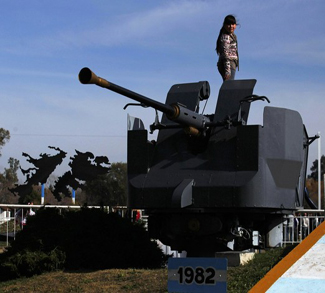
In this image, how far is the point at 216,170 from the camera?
936 centimetres

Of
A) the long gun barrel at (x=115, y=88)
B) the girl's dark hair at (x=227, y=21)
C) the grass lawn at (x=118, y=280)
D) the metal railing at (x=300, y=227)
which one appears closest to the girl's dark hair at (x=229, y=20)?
the girl's dark hair at (x=227, y=21)

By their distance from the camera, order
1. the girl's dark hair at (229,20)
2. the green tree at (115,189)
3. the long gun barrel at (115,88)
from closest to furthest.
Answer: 1. the long gun barrel at (115,88)
2. the girl's dark hair at (229,20)
3. the green tree at (115,189)

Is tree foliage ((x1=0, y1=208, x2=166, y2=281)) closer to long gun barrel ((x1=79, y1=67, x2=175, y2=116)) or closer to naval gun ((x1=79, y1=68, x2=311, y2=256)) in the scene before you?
naval gun ((x1=79, y1=68, x2=311, y2=256))

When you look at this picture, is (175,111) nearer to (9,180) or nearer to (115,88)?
(115,88)

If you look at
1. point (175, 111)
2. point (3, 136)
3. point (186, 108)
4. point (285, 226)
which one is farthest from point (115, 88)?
point (3, 136)

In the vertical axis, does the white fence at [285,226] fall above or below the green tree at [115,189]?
below

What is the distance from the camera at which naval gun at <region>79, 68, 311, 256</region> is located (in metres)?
9.16

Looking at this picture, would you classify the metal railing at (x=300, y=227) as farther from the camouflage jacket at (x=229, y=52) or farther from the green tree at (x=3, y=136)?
the green tree at (x=3, y=136)

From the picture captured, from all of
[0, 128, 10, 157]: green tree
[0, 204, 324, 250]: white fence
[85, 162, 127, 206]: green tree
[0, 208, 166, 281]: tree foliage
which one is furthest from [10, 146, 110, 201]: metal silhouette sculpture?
[0, 128, 10, 157]: green tree

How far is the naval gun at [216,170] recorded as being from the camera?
916 centimetres

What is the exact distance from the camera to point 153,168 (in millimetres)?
9797

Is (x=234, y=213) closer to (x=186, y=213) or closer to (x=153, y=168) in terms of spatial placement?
(x=186, y=213)

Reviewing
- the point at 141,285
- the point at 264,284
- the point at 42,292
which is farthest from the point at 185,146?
the point at 264,284

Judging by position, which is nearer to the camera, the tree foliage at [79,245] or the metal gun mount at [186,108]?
the metal gun mount at [186,108]
